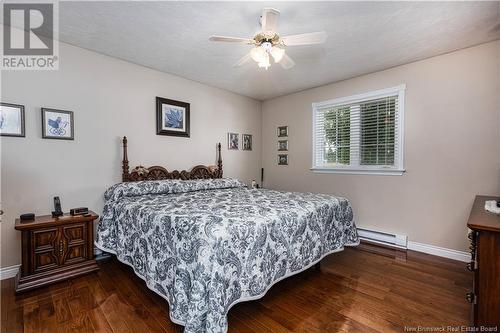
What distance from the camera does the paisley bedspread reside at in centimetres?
142

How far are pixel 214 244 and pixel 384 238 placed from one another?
2876mm

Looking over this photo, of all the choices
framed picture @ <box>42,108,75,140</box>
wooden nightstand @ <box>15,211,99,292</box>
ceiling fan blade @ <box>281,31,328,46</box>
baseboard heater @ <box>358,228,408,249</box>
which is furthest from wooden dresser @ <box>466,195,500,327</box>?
framed picture @ <box>42,108,75,140</box>

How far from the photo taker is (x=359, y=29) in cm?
233

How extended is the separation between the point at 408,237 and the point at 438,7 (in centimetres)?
261

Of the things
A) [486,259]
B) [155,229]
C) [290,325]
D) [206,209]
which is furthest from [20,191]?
[486,259]

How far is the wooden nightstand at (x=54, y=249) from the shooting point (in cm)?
210

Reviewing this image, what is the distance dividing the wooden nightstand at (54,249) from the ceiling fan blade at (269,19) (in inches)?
96.7

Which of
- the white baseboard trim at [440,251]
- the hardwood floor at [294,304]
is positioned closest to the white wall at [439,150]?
the white baseboard trim at [440,251]

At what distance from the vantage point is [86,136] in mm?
2768

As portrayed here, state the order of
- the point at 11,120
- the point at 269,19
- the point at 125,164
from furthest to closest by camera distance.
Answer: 1. the point at 125,164
2. the point at 11,120
3. the point at 269,19

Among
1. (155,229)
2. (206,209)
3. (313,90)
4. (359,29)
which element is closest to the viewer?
(155,229)

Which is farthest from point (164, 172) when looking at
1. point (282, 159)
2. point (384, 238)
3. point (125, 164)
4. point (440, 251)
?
point (440, 251)

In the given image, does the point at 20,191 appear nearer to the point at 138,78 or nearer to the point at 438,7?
the point at 138,78

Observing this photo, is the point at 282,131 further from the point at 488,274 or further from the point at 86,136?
the point at 488,274
